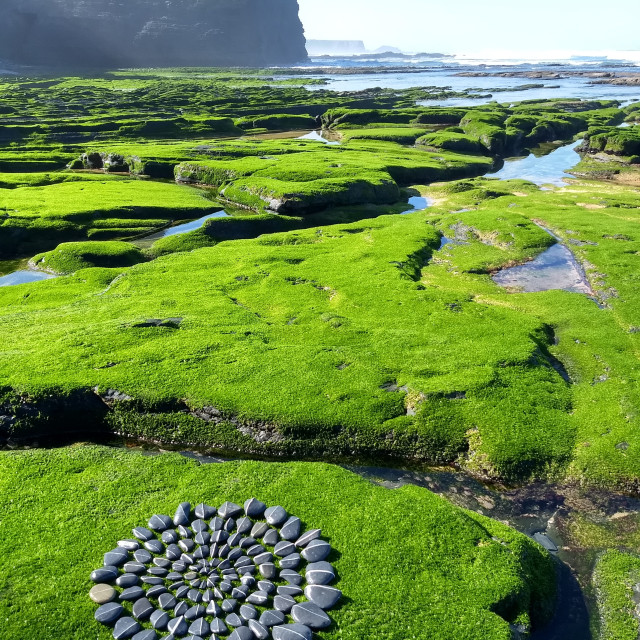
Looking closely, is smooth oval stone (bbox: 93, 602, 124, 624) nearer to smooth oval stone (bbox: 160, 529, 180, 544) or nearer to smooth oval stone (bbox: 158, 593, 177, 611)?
smooth oval stone (bbox: 158, 593, 177, 611)

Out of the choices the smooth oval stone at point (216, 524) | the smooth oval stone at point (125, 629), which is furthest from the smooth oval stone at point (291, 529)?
the smooth oval stone at point (125, 629)

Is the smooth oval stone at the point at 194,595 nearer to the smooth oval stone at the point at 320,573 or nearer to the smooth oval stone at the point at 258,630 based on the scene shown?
the smooth oval stone at the point at 258,630

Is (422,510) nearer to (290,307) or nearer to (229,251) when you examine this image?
(290,307)

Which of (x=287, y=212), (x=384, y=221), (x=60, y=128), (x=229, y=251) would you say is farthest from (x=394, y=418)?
(x=60, y=128)

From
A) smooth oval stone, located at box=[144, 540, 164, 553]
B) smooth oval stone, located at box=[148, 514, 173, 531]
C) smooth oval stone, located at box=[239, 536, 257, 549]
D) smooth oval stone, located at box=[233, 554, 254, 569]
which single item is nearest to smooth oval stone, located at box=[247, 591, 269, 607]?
smooth oval stone, located at box=[233, 554, 254, 569]

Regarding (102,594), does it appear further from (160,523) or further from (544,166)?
(544,166)

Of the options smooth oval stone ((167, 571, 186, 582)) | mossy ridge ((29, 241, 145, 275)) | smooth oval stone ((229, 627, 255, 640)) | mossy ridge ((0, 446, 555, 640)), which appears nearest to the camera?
smooth oval stone ((229, 627, 255, 640))

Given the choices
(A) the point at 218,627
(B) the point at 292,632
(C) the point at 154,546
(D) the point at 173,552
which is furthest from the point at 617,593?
(C) the point at 154,546
